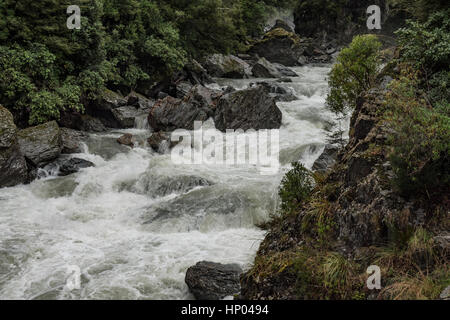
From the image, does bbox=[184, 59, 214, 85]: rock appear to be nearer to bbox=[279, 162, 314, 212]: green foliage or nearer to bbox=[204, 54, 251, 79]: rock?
bbox=[204, 54, 251, 79]: rock

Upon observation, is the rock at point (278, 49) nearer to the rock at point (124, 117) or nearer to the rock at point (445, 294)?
the rock at point (124, 117)

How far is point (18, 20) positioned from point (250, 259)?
1417 centimetres

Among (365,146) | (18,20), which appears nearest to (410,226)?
(365,146)

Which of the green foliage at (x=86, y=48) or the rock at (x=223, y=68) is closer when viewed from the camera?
the green foliage at (x=86, y=48)

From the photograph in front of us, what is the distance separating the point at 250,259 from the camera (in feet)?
27.8

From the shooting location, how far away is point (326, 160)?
12312 mm

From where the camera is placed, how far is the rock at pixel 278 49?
1452 inches

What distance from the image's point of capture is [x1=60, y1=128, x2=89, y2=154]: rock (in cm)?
1517

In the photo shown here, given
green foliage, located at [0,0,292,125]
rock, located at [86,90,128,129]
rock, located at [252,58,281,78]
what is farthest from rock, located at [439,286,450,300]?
rock, located at [252,58,281,78]

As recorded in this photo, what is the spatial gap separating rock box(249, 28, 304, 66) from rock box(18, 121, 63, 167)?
86.3ft

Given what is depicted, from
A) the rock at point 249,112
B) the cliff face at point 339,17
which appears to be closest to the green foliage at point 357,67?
the rock at point 249,112

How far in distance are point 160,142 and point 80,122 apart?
4.44 metres

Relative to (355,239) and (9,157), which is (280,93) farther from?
(355,239)

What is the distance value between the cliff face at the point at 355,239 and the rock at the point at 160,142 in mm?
9591
